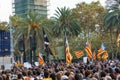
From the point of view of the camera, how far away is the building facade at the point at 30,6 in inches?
5299

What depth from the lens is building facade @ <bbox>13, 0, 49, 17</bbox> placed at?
134600 mm

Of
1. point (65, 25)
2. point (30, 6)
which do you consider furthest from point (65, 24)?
point (30, 6)

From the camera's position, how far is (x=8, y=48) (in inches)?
1635

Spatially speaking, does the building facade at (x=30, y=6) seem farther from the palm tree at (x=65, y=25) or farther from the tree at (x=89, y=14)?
the palm tree at (x=65, y=25)

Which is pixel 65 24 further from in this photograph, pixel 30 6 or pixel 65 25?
pixel 30 6

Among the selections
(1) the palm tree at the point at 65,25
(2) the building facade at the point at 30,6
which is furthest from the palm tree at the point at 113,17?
(2) the building facade at the point at 30,6

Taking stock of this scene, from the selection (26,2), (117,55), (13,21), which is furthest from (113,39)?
(26,2)

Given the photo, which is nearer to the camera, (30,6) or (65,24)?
(65,24)

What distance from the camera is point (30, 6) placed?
444 feet

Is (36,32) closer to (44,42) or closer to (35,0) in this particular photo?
(44,42)


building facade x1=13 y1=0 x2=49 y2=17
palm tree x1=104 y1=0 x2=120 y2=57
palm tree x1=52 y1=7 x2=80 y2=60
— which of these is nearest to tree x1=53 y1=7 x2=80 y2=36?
palm tree x1=52 y1=7 x2=80 y2=60

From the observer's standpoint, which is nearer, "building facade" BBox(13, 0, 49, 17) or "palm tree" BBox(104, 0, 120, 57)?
"palm tree" BBox(104, 0, 120, 57)

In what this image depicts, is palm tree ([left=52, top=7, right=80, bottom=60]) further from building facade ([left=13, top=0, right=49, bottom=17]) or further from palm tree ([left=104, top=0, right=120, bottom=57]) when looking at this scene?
building facade ([left=13, top=0, right=49, bottom=17])

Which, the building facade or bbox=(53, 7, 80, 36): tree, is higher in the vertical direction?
the building facade
